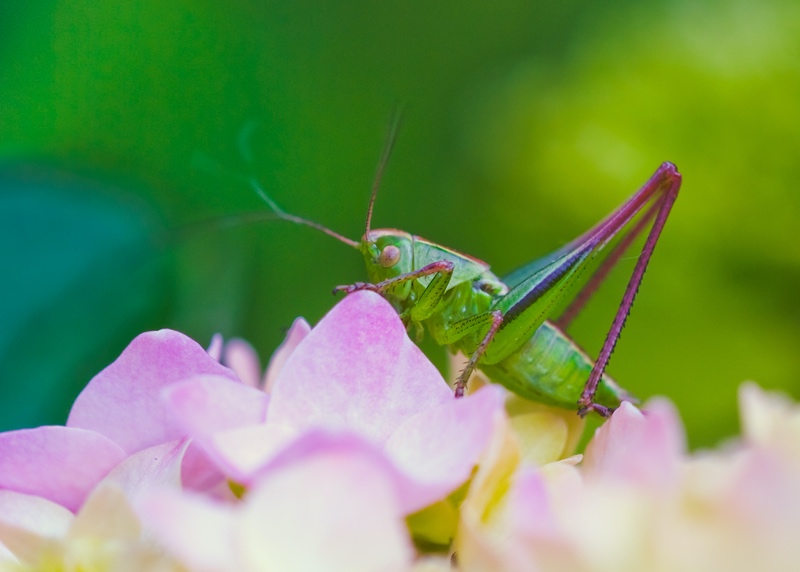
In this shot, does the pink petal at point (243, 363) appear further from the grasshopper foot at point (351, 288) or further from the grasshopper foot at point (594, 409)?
the grasshopper foot at point (594, 409)

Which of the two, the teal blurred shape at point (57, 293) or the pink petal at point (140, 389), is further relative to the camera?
the teal blurred shape at point (57, 293)

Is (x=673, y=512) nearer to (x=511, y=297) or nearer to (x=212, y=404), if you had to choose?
(x=212, y=404)

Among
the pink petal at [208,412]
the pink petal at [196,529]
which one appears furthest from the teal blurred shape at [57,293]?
the pink petal at [196,529]

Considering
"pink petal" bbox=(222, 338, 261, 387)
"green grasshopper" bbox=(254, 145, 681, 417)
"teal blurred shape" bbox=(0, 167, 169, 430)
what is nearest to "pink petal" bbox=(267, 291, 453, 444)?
"pink petal" bbox=(222, 338, 261, 387)

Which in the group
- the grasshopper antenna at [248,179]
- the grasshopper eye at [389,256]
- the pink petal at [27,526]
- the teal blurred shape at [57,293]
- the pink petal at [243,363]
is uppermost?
the grasshopper antenna at [248,179]

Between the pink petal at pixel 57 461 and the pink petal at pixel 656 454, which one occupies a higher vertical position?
the pink petal at pixel 656 454

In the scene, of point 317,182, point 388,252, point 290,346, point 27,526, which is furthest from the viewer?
point 317,182

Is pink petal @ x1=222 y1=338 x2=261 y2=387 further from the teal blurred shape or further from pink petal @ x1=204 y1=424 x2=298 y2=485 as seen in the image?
the teal blurred shape

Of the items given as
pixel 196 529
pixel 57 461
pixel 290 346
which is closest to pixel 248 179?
pixel 290 346

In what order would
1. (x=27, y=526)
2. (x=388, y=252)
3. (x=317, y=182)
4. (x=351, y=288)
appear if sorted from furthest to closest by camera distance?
(x=317, y=182), (x=388, y=252), (x=351, y=288), (x=27, y=526)
